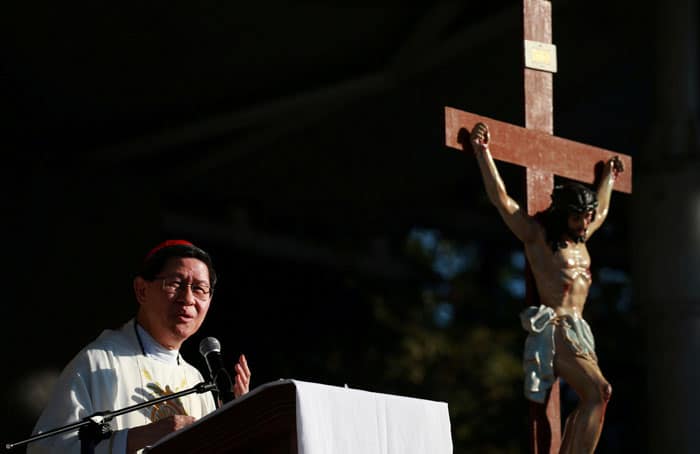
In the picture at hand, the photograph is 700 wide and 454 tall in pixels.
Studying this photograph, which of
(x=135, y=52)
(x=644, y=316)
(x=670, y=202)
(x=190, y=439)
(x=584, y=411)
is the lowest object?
(x=190, y=439)

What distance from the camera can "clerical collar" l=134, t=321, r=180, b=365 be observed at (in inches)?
186

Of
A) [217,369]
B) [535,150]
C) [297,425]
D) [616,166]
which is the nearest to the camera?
[297,425]

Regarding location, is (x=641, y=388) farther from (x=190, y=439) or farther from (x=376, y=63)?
(x=190, y=439)

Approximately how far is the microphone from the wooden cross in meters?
1.45

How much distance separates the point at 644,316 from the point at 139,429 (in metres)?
6.15

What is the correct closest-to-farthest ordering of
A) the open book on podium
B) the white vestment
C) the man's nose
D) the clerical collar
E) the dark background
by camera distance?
the open book on podium
the white vestment
the man's nose
the clerical collar
the dark background

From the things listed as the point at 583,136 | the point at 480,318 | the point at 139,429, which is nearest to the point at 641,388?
the point at 480,318

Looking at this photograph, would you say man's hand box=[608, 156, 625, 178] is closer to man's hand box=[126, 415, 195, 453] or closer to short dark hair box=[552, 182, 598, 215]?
short dark hair box=[552, 182, 598, 215]

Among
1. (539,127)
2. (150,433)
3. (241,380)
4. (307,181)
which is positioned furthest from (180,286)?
(307,181)

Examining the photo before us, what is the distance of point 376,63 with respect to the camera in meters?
10.7

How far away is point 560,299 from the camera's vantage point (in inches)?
210

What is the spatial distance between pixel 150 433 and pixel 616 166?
97.7 inches

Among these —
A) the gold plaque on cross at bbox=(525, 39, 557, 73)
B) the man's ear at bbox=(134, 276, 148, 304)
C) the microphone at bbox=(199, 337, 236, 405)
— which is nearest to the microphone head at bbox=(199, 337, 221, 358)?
the microphone at bbox=(199, 337, 236, 405)

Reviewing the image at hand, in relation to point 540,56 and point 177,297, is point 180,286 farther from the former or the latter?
point 540,56
